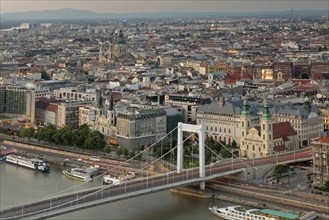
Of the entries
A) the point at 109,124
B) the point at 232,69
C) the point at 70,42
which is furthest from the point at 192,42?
the point at 109,124

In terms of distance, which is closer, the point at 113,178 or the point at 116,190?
the point at 116,190

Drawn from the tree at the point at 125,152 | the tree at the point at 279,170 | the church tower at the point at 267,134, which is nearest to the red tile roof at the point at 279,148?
the church tower at the point at 267,134

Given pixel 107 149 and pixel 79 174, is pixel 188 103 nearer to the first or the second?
pixel 107 149

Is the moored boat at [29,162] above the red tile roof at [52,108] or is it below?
below

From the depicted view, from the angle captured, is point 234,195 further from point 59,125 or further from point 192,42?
point 192,42

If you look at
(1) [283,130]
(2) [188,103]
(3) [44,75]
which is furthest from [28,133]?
(3) [44,75]

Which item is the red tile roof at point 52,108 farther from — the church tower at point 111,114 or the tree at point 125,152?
the tree at point 125,152
